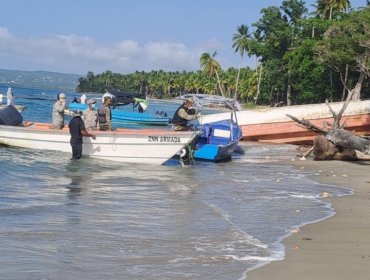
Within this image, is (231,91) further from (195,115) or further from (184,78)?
(195,115)

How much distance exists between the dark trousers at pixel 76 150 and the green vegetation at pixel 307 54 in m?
18.6

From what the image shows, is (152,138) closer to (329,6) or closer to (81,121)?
(81,121)

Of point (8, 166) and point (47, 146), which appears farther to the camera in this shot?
point (47, 146)

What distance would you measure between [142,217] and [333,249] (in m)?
3.14

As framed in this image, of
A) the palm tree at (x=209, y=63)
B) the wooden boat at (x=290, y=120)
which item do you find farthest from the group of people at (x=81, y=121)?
the palm tree at (x=209, y=63)

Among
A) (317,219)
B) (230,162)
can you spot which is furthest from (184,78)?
(317,219)

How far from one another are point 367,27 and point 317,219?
26381 mm

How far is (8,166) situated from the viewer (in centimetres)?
1424

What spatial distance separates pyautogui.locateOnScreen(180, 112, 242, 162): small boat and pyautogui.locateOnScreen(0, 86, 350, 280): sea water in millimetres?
1842

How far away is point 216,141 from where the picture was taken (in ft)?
64.0

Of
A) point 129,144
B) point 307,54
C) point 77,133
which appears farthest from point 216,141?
point 307,54

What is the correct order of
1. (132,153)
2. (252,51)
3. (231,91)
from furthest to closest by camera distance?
1. (231,91)
2. (252,51)
3. (132,153)

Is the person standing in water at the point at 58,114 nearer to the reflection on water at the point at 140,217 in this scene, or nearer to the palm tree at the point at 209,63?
the reflection on water at the point at 140,217

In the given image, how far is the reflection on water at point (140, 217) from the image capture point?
19.5ft
